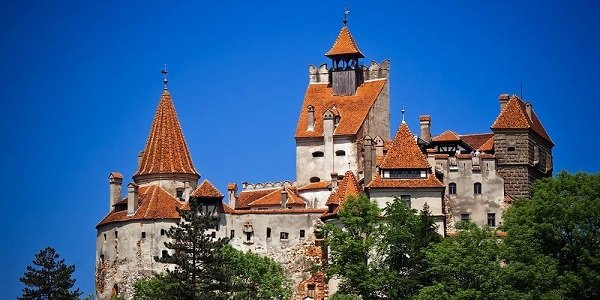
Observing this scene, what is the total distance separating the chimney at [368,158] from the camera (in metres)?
129

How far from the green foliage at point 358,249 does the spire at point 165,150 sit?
1865 cm

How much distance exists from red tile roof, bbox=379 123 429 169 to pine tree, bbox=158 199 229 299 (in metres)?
13.8

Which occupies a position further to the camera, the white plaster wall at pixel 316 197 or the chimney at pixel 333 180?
the white plaster wall at pixel 316 197

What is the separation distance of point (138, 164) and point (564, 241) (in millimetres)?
36916

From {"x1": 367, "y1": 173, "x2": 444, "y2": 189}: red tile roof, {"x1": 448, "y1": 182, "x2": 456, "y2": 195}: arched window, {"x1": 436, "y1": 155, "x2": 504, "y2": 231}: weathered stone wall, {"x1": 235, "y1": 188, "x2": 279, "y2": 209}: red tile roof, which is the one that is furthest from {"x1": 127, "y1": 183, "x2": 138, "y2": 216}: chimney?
{"x1": 448, "y1": 182, "x2": 456, "y2": 195}: arched window

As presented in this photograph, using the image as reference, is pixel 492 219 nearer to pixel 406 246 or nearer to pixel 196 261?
pixel 406 246

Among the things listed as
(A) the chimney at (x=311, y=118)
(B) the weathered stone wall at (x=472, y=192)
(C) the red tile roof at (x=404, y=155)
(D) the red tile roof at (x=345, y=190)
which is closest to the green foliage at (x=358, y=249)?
(C) the red tile roof at (x=404, y=155)

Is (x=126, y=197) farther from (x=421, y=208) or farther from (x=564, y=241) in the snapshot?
(x=564, y=241)

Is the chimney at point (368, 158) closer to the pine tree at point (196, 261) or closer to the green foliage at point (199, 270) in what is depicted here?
the green foliage at point (199, 270)

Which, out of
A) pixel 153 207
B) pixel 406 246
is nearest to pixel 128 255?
pixel 153 207

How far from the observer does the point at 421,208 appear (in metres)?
125

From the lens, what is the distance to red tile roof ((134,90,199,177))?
139 m

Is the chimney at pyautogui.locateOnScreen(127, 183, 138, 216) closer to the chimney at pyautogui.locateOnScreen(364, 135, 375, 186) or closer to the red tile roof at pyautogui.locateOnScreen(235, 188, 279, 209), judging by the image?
the red tile roof at pyautogui.locateOnScreen(235, 188, 279, 209)

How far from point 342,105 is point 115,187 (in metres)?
18.5
